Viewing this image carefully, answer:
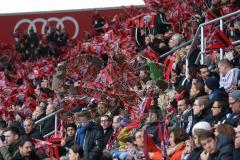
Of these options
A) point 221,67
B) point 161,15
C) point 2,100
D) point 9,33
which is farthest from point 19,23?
point 221,67

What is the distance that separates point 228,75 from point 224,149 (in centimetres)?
368


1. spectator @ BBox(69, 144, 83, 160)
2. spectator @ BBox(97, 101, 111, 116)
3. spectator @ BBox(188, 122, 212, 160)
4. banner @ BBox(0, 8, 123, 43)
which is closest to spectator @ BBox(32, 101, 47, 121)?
spectator @ BBox(97, 101, 111, 116)

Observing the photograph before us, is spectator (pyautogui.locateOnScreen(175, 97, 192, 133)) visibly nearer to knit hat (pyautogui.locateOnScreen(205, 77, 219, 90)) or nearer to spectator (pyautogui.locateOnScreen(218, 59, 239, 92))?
knit hat (pyautogui.locateOnScreen(205, 77, 219, 90))

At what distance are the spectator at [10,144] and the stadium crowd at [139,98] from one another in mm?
15

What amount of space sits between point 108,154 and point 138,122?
73.1 inches

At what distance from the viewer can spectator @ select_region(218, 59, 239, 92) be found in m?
15.3

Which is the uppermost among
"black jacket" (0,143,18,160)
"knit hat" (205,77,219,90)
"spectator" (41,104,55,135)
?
"knit hat" (205,77,219,90)

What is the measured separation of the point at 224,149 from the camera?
11836 mm

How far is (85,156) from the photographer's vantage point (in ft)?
49.1

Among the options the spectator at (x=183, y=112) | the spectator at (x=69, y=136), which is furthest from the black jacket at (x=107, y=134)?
the spectator at (x=183, y=112)

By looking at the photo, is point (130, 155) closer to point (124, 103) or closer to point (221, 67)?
point (221, 67)

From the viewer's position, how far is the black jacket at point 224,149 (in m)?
11.7

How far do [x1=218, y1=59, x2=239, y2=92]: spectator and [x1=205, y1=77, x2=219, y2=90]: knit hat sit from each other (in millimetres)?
213

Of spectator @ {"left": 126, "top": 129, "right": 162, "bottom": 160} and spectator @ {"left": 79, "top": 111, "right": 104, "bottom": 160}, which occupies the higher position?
spectator @ {"left": 126, "top": 129, "right": 162, "bottom": 160}
